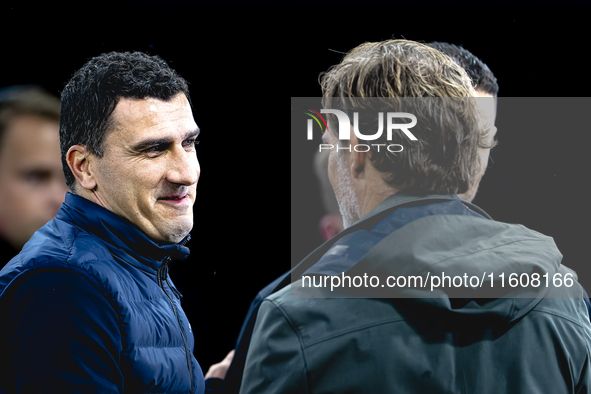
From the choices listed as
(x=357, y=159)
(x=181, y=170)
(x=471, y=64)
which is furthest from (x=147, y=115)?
(x=471, y=64)

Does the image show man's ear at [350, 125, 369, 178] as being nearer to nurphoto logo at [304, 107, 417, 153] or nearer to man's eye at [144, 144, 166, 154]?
nurphoto logo at [304, 107, 417, 153]

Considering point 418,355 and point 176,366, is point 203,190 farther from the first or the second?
point 418,355

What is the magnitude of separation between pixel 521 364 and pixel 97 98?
1.54 m

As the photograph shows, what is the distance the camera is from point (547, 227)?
11.4 feet

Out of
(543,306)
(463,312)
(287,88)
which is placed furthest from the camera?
(287,88)

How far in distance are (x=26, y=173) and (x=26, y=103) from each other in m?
0.38

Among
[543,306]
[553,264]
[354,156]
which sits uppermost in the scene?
[354,156]

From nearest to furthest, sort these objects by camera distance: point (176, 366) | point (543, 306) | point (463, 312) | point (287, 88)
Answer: point (463, 312), point (543, 306), point (176, 366), point (287, 88)

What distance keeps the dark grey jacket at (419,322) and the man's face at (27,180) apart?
1622 millimetres

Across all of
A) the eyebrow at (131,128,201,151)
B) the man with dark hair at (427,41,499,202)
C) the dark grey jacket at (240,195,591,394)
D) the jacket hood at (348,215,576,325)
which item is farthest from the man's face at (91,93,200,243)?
the man with dark hair at (427,41,499,202)

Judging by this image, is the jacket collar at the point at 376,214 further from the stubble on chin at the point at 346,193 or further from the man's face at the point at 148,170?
the man's face at the point at 148,170

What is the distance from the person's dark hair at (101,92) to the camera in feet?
5.96

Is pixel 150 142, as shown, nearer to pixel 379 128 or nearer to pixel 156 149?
pixel 156 149

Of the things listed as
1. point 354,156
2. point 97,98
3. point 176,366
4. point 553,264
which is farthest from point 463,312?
point 97,98
